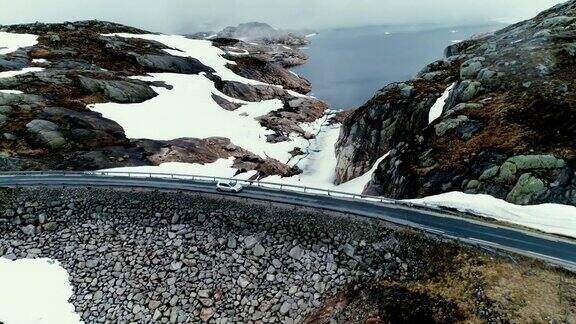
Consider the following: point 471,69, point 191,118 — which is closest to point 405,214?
point 471,69

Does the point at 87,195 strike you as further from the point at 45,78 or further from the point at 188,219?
the point at 45,78

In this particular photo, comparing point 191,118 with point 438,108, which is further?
point 191,118

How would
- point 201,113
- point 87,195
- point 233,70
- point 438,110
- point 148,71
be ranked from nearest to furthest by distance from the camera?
point 87,195 < point 438,110 < point 201,113 < point 148,71 < point 233,70

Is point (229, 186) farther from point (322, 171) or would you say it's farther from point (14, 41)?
point (14, 41)

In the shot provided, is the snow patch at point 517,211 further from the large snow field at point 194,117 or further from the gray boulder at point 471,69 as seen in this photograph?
the large snow field at point 194,117

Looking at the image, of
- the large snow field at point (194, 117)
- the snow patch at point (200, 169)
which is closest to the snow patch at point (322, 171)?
the large snow field at point (194, 117)

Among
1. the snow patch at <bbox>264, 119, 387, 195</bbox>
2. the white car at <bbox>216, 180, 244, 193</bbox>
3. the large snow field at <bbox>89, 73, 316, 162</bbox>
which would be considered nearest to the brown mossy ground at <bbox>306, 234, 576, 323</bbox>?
the white car at <bbox>216, 180, 244, 193</bbox>

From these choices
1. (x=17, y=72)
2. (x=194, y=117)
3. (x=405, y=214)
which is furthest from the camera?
(x=194, y=117)

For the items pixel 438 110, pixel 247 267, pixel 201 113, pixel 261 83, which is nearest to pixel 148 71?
pixel 201 113
